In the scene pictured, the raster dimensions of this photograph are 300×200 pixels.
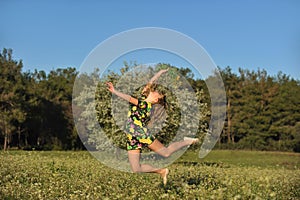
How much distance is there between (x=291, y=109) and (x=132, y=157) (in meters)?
79.0

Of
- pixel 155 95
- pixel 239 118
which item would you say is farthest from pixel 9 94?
pixel 155 95

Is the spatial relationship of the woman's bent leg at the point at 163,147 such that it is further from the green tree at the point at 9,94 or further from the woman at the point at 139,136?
the green tree at the point at 9,94

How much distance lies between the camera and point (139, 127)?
10.5 meters

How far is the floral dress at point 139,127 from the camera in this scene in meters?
10.4

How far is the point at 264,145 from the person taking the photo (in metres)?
84.8

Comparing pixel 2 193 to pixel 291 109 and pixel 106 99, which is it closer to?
pixel 106 99

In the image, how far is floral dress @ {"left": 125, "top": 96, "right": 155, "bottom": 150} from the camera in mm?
10430

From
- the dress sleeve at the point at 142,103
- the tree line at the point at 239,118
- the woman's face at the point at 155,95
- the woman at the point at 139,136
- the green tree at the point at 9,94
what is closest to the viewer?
the woman at the point at 139,136

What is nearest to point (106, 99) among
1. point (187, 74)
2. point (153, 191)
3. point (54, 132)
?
point (187, 74)

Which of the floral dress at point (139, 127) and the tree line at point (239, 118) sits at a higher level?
the tree line at point (239, 118)

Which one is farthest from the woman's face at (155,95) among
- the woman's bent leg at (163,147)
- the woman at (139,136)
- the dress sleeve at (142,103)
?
the woman's bent leg at (163,147)

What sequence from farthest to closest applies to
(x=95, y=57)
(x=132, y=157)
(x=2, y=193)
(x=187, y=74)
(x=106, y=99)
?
1. (x=106, y=99)
2. (x=187, y=74)
3. (x=95, y=57)
4. (x=132, y=157)
5. (x=2, y=193)

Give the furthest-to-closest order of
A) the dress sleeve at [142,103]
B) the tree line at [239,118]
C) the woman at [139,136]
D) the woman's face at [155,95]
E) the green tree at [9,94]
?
the tree line at [239,118] < the green tree at [9,94] < the woman's face at [155,95] < the dress sleeve at [142,103] < the woman at [139,136]

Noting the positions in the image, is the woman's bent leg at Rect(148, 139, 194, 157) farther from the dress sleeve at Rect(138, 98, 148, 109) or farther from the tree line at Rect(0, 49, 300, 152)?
the tree line at Rect(0, 49, 300, 152)
